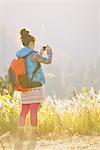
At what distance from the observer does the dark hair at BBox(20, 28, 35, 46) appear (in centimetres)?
563

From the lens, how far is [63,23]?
111688mm

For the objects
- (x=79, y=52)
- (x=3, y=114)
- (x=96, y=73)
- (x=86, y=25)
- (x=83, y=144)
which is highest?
(x=86, y=25)

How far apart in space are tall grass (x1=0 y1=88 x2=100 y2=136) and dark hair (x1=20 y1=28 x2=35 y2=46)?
249 cm

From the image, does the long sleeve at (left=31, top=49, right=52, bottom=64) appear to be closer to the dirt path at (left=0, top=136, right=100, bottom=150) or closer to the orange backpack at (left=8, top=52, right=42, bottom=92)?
the orange backpack at (left=8, top=52, right=42, bottom=92)

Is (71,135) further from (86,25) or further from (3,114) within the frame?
(86,25)

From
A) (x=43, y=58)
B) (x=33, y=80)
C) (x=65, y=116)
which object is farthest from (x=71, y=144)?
(x=43, y=58)

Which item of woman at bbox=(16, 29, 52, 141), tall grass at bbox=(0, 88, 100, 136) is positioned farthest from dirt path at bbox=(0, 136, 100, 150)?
woman at bbox=(16, 29, 52, 141)

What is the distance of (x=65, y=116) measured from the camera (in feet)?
27.1

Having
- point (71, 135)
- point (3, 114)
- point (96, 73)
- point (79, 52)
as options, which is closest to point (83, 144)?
point (71, 135)

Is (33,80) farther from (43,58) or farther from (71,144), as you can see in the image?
(71,144)

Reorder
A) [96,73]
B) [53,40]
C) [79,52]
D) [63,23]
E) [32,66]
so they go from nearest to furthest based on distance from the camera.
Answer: [32,66] < [96,73] < [79,52] < [53,40] < [63,23]

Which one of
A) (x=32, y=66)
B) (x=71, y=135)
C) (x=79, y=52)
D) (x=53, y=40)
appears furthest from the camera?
(x=53, y=40)

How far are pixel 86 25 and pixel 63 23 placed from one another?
512cm

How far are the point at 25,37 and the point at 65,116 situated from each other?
9.32ft
